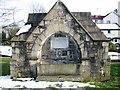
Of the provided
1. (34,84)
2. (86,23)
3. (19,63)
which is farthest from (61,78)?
(86,23)

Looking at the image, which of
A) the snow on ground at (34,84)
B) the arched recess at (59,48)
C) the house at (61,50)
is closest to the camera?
the snow on ground at (34,84)

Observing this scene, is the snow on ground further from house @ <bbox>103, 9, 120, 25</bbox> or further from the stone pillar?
house @ <bbox>103, 9, 120, 25</bbox>

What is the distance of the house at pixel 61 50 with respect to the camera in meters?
13.7

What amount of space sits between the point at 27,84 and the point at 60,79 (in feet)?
5.13

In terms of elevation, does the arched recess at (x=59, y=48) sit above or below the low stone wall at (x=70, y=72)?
above

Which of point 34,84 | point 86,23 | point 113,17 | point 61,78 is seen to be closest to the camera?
point 34,84

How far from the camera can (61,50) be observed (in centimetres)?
1434

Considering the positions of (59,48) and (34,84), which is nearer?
(34,84)

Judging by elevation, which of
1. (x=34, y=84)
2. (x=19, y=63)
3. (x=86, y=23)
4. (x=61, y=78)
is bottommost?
Result: (x=34, y=84)

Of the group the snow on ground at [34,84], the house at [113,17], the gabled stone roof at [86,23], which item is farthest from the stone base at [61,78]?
the house at [113,17]

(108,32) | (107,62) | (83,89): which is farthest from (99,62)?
(108,32)

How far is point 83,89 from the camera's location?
1180cm

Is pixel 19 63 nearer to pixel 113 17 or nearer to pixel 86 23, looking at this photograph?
pixel 86 23

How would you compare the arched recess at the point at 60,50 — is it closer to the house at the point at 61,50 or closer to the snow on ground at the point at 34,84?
the house at the point at 61,50
